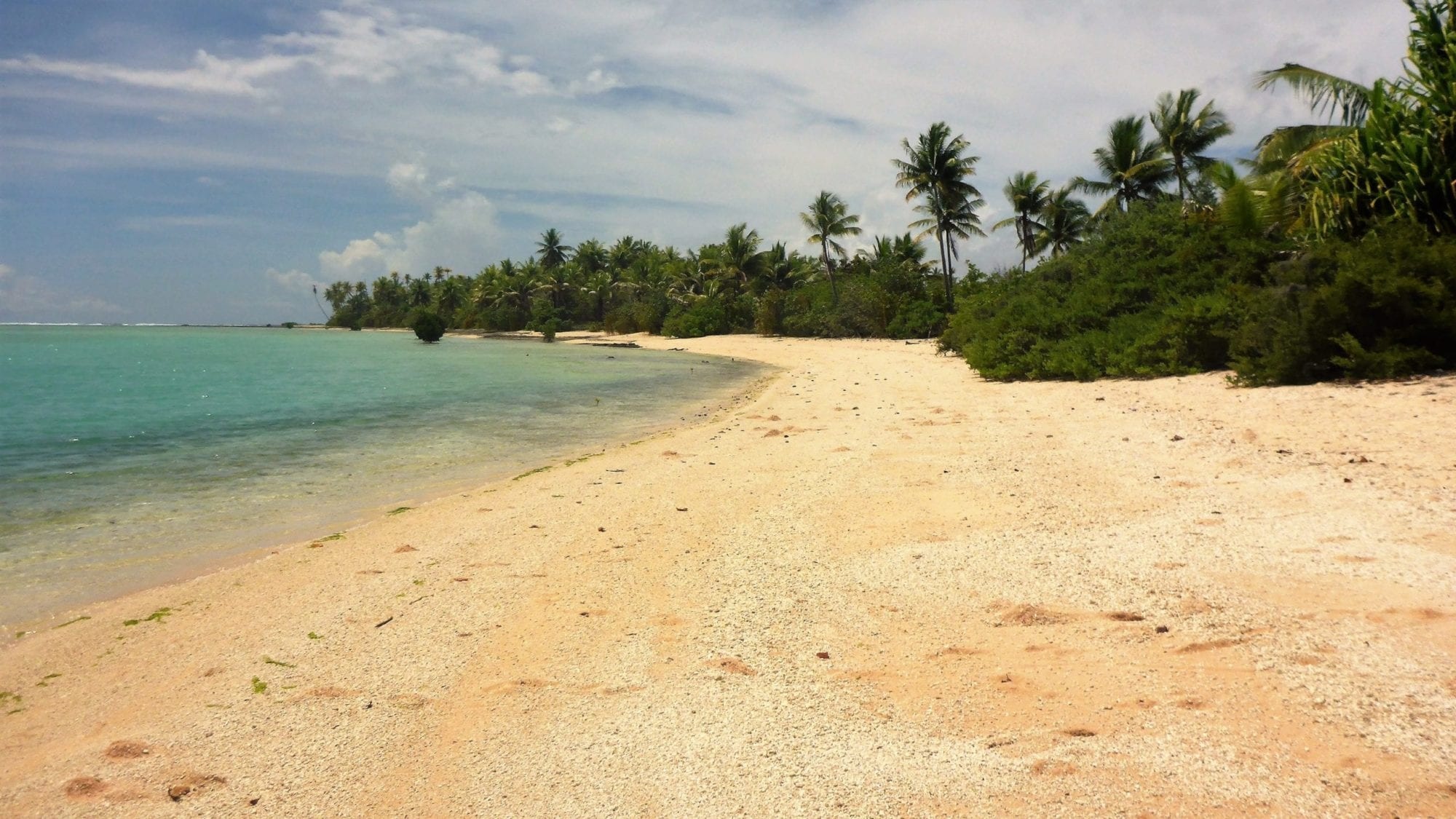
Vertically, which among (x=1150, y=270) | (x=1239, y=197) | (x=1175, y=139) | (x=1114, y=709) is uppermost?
(x=1175, y=139)

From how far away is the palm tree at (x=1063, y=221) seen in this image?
138ft

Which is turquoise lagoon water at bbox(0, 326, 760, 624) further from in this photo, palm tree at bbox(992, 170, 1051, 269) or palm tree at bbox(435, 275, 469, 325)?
palm tree at bbox(435, 275, 469, 325)

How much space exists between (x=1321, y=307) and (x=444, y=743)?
482 inches

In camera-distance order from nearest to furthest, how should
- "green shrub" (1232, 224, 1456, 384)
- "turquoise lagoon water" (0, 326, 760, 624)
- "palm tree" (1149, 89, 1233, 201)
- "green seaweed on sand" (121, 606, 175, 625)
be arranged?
"green seaweed on sand" (121, 606, 175, 625) → "turquoise lagoon water" (0, 326, 760, 624) → "green shrub" (1232, 224, 1456, 384) → "palm tree" (1149, 89, 1233, 201)

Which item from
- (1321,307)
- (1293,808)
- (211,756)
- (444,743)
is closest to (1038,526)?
(1293,808)

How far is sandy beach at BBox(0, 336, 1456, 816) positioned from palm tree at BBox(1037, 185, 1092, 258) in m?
37.9

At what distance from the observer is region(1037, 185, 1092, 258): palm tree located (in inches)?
1657

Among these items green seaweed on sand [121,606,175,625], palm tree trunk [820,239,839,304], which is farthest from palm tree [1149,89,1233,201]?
green seaweed on sand [121,606,175,625]

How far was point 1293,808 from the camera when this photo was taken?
2473 millimetres

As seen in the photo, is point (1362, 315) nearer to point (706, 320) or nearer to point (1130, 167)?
point (1130, 167)

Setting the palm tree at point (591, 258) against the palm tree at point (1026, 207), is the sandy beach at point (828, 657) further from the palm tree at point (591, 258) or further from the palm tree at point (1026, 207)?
the palm tree at point (591, 258)

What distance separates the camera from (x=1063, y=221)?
4262 cm

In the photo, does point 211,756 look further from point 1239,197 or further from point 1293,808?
point 1239,197

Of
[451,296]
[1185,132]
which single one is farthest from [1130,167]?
[451,296]
